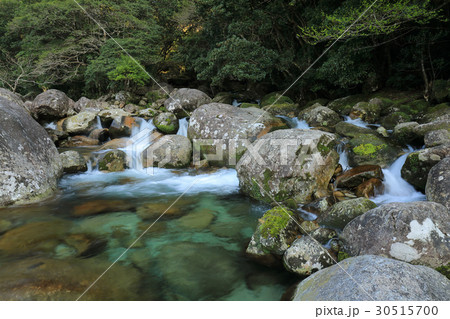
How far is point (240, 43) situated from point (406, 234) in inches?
477

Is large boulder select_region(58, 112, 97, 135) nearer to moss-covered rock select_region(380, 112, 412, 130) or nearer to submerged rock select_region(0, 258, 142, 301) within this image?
submerged rock select_region(0, 258, 142, 301)

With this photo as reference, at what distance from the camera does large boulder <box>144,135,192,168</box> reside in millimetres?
8594

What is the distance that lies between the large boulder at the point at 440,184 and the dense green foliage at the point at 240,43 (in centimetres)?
493

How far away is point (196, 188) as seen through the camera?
7.07m

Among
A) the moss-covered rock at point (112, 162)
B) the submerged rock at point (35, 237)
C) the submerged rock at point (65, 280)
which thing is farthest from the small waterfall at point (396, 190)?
the moss-covered rock at point (112, 162)

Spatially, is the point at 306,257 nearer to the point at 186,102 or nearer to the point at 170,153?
the point at 170,153

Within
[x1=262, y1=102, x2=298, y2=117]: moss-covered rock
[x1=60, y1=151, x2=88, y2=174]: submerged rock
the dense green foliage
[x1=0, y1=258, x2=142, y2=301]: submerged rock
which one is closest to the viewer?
[x1=0, y1=258, x2=142, y2=301]: submerged rock

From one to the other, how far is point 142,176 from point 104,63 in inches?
550

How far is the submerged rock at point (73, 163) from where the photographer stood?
8.02 m

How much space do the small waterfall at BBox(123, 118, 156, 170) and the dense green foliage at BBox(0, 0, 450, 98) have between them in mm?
4727

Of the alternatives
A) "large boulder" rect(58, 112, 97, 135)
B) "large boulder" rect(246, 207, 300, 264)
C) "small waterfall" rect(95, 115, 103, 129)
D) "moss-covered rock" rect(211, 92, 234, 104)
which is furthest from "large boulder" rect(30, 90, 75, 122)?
"large boulder" rect(246, 207, 300, 264)

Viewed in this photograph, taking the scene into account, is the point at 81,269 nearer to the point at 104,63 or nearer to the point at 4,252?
the point at 4,252

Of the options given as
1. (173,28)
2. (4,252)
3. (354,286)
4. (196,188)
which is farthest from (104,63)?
(354,286)

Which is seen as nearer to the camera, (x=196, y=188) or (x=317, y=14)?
(x=196, y=188)
